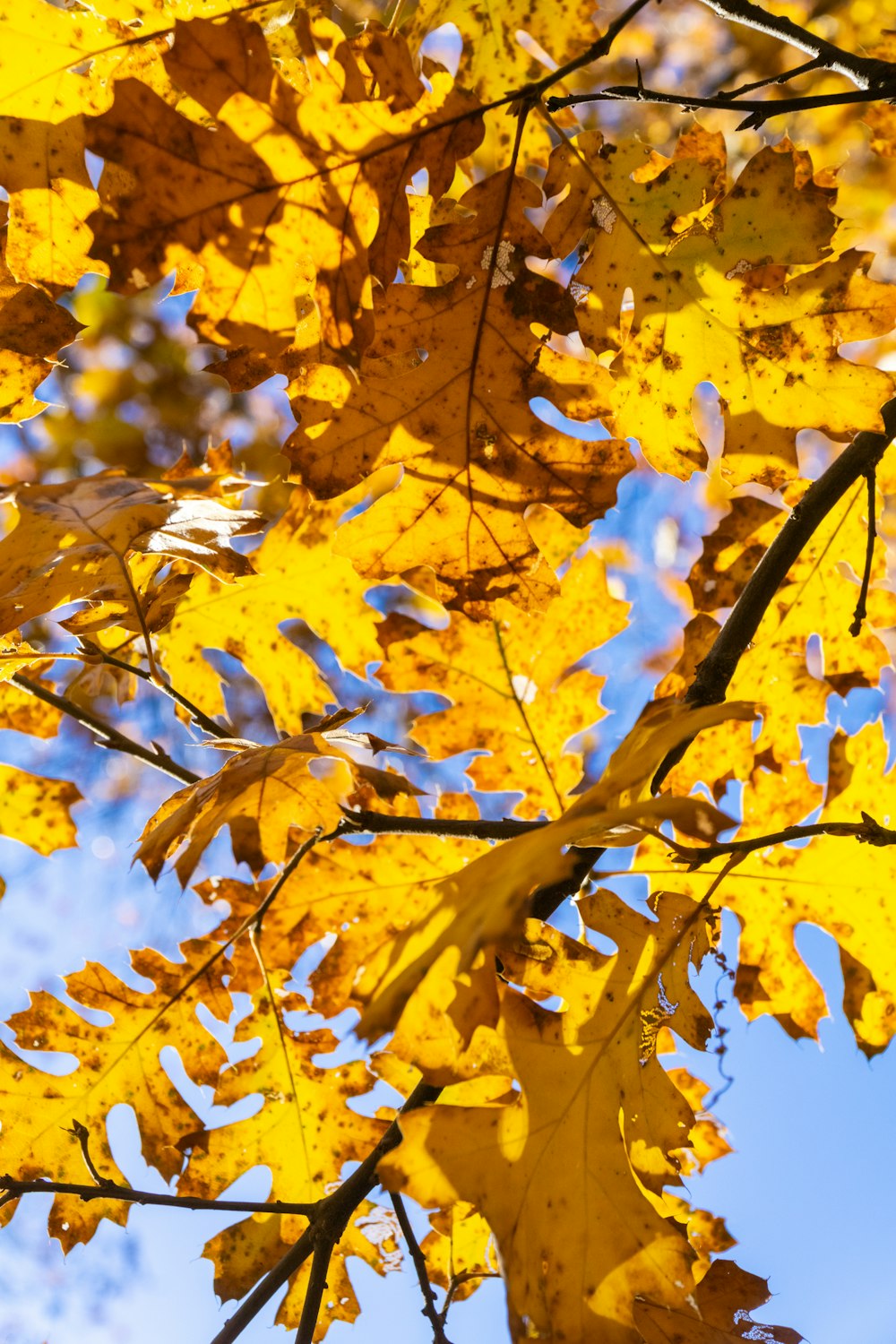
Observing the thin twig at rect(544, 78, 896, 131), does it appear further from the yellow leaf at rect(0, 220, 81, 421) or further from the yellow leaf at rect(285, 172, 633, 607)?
the yellow leaf at rect(0, 220, 81, 421)

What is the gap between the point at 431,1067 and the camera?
3.68 ft

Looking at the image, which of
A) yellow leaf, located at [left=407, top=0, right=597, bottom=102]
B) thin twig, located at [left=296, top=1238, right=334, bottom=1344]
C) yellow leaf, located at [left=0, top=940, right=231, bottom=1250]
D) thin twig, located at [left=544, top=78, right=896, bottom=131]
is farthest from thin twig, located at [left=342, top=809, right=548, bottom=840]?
yellow leaf, located at [left=407, top=0, right=597, bottom=102]

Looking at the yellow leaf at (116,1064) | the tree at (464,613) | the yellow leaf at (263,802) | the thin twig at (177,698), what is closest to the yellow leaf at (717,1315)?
the tree at (464,613)

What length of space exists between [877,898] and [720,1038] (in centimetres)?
33

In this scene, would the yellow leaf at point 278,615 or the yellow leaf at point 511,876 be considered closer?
the yellow leaf at point 511,876

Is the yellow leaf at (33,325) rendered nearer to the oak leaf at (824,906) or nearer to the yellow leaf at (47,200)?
the yellow leaf at (47,200)

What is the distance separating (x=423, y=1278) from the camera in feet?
4.14

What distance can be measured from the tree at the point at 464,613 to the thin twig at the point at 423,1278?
0.01 metres

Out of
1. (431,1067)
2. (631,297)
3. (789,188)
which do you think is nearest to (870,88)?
(789,188)

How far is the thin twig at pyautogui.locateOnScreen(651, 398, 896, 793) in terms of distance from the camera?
4.30 ft

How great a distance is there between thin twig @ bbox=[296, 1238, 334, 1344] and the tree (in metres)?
0.01

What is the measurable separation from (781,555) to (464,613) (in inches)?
18.8

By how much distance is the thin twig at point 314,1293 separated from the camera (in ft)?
3.26

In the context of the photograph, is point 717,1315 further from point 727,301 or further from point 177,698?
point 727,301
